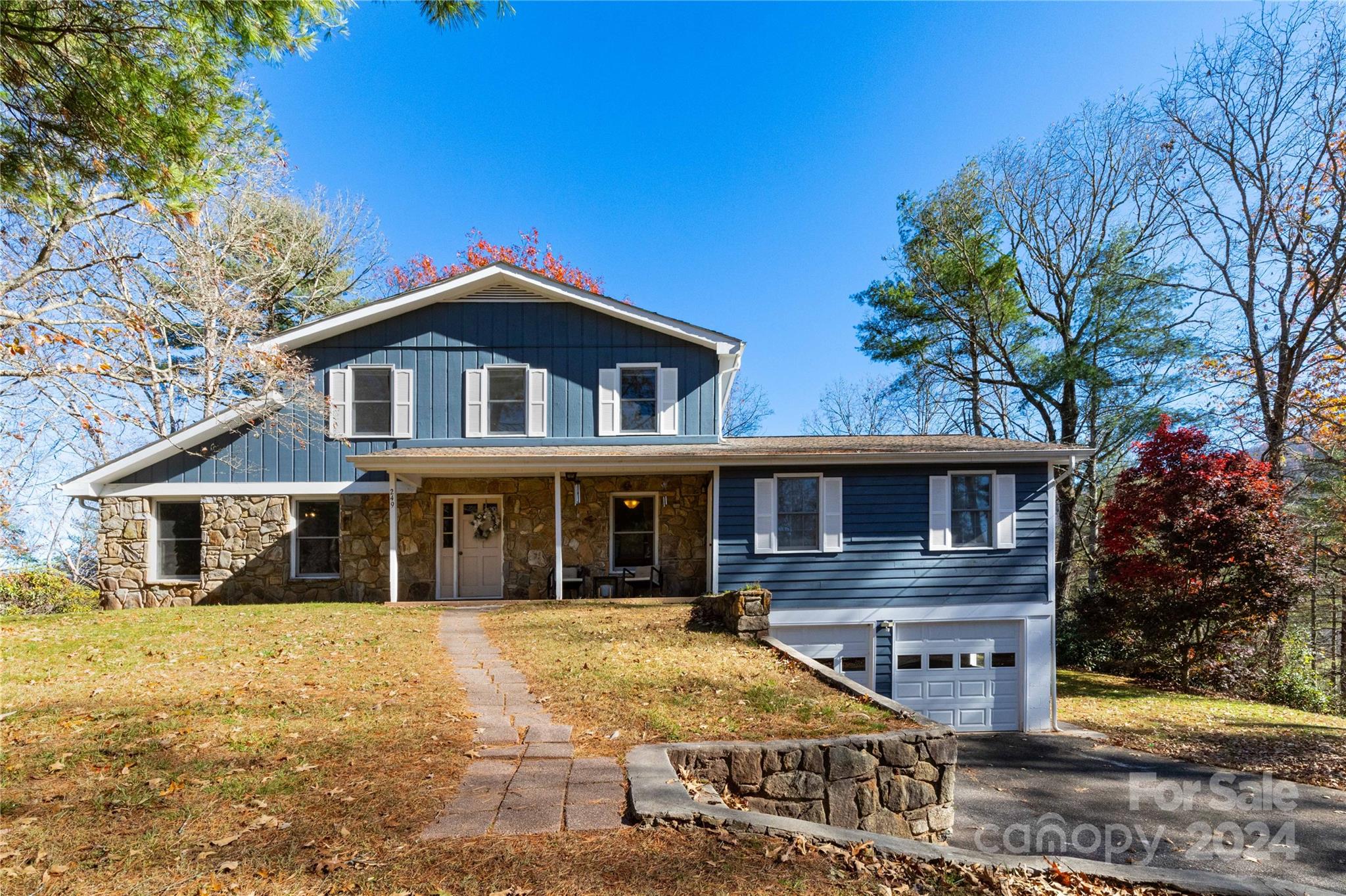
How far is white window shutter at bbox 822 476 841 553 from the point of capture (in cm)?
1080

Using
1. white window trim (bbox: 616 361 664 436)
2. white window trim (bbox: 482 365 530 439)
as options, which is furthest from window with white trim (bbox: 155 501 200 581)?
white window trim (bbox: 616 361 664 436)

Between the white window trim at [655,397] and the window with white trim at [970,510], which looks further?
the white window trim at [655,397]

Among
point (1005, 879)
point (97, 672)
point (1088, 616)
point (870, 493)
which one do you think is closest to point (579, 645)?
point (97, 672)

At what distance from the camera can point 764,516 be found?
426 inches

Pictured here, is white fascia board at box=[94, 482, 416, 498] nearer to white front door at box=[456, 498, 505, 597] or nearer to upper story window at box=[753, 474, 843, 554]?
white front door at box=[456, 498, 505, 597]

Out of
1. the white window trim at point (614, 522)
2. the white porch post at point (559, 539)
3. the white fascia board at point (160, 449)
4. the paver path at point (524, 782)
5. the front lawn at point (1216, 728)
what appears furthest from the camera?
the white window trim at point (614, 522)

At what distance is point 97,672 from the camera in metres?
5.79

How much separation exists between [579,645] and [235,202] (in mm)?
12240

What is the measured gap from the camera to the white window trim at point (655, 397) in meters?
12.2

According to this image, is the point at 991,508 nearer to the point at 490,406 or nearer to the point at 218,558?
the point at 490,406

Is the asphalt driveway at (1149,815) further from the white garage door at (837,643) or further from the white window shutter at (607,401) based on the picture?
the white window shutter at (607,401)

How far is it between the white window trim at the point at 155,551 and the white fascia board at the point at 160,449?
2.69ft

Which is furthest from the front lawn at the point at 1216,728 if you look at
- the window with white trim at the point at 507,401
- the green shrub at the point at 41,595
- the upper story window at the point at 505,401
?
the green shrub at the point at 41,595

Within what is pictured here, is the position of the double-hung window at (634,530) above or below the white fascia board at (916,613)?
above
